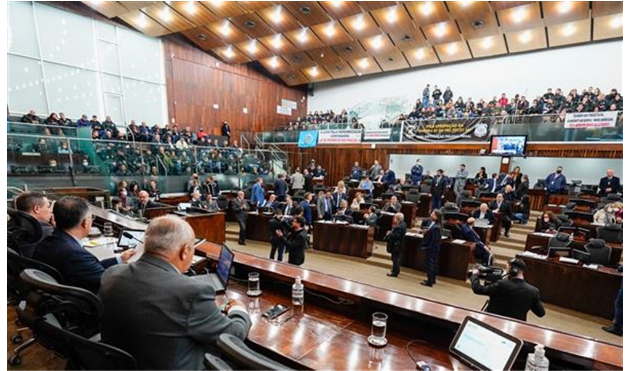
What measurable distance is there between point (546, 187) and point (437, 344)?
33.9ft

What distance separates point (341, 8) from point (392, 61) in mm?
4743

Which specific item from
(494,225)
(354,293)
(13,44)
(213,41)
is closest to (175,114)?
(213,41)

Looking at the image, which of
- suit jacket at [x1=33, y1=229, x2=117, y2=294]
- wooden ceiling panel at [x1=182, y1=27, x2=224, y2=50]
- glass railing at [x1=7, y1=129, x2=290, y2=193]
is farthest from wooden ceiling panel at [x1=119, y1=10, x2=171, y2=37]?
suit jacket at [x1=33, y1=229, x2=117, y2=294]

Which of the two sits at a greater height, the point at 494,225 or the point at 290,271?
the point at 290,271

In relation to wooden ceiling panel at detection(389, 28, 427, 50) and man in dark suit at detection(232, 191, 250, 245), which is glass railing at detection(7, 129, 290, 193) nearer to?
man in dark suit at detection(232, 191, 250, 245)

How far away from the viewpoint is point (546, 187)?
9.72m

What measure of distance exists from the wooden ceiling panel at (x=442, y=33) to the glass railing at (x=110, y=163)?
868 centimetres

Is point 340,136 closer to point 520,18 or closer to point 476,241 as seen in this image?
point 520,18

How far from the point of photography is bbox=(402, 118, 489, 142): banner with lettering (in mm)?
11172

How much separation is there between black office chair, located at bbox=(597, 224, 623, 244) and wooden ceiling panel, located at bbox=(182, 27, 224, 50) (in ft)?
46.8

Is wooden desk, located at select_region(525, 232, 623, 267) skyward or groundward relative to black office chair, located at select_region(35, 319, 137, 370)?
groundward

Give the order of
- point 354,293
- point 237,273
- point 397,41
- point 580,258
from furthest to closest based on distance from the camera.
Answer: point 397,41, point 580,258, point 237,273, point 354,293

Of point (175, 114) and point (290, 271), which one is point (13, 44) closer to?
point (175, 114)

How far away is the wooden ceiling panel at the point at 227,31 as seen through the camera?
12780 millimetres
